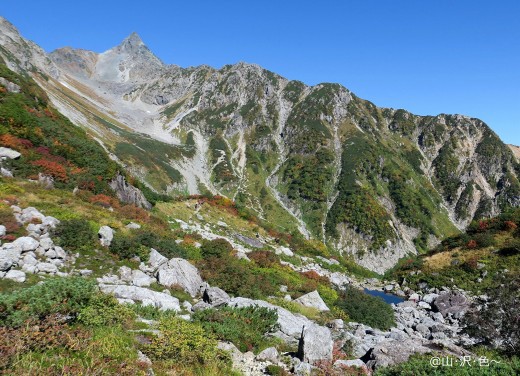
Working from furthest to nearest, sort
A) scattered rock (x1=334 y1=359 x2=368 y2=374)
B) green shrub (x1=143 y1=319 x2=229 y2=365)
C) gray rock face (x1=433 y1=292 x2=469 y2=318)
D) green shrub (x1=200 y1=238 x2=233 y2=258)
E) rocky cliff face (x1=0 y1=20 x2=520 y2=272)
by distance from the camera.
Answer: rocky cliff face (x1=0 y1=20 x2=520 y2=272), gray rock face (x1=433 y1=292 x2=469 y2=318), green shrub (x1=200 y1=238 x2=233 y2=258), scattered rock (x1=334 y1=359 x2=368 y2=374), green shrub (x1=143 y1=319 x2=229 y2=365)

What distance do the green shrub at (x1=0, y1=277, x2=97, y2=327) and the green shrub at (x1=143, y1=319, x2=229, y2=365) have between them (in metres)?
2.54

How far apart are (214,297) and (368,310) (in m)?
11.9

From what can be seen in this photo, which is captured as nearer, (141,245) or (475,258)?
(141,245)

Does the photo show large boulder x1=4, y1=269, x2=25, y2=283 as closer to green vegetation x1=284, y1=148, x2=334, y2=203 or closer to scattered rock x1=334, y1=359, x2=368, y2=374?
scattered rock x1=334, y1=359, x2=368, y2=374

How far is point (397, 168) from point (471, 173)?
51158 millimetres

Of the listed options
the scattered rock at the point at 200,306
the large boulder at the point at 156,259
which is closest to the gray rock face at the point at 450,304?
the scattered rock at the point at 200,306

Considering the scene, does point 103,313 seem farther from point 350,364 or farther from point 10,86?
point 10,86

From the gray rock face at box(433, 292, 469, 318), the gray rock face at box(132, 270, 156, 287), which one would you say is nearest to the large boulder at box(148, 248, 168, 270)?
the gray rock face at box(132, 270, 156, 287)

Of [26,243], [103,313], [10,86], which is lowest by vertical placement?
[26,243]

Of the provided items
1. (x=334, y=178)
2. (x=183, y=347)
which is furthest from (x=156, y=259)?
(x=334, y=178)

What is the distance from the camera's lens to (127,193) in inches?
1564

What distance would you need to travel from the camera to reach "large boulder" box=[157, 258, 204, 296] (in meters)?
18.9

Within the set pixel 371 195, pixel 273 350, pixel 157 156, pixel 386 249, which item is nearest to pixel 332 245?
pixel 386 249

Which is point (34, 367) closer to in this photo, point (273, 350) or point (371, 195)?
point (273, 350)
